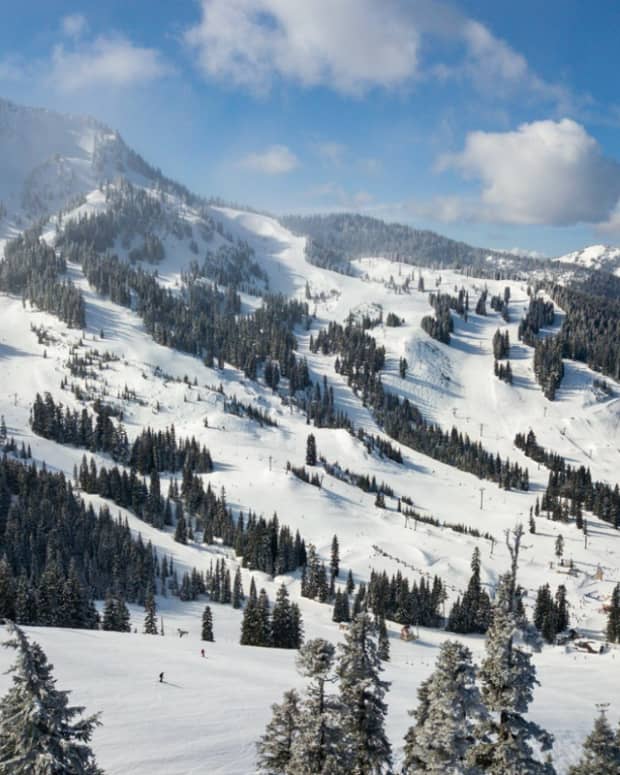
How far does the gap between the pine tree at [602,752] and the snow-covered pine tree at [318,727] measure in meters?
14.7

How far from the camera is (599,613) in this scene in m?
128

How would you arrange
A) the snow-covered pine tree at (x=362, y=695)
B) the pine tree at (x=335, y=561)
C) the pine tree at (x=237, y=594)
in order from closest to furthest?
the snow-covered pine tree at (x=362, y=695)
the pine tree at (x=237, y=594)
the pine tree at (x=335, y=561)

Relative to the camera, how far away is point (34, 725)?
16172mm

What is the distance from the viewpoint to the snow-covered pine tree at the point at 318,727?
21.3 m

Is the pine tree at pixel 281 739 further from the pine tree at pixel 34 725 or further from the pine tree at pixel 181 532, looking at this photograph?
the pine tree at pixel 181 532

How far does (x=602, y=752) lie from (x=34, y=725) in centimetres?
2679

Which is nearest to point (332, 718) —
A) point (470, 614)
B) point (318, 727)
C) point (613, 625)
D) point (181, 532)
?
point (318, 727)

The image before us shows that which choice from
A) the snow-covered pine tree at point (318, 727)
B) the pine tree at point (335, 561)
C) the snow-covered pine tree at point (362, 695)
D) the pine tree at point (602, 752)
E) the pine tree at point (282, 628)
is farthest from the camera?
the pine tree at point (335, 561)

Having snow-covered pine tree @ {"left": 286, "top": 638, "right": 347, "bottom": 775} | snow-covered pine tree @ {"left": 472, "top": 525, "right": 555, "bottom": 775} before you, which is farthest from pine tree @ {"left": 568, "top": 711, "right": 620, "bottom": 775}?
snow-covered pine tree @ {"left": 286, "top": 638, "right": 347, "bottom": 775}

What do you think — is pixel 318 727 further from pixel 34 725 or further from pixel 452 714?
pixel 34 725

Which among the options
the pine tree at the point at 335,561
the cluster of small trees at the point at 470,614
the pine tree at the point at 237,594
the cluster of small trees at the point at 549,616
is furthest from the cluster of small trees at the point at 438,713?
the pine tree at the point at 335,561

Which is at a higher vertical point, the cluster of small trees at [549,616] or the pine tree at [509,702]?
the pine tree at [509,702]

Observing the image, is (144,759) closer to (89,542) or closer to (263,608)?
(263,608)

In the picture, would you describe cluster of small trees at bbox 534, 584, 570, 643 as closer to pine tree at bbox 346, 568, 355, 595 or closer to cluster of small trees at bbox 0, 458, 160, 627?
pine tree at bbox 346, 568, 355, 595
